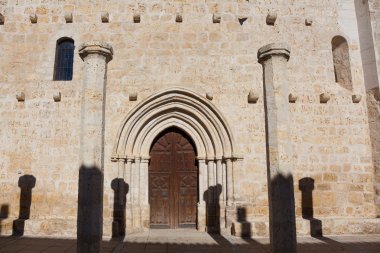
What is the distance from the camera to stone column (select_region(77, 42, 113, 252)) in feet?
14.3

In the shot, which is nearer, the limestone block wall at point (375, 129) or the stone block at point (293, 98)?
the limestone block wall at point (375, 129)

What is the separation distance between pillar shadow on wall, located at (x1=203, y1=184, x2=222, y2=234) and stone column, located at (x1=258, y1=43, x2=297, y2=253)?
2812mm

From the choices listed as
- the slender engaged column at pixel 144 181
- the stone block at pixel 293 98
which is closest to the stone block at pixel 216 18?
the stone block at pixel 293 98

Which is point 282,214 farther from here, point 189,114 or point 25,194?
point 25,194

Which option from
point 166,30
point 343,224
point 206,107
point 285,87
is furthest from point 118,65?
point 343,224

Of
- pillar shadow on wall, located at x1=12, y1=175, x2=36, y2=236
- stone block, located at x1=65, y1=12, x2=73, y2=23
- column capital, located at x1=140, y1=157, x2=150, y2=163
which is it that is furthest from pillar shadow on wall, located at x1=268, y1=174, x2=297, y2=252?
stone block, located at x1=65, y1=12, x2=73, y2=23

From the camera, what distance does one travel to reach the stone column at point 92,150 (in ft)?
14.3

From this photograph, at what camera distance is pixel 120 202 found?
7.27 meters

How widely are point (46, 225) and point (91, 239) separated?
10.7 feet

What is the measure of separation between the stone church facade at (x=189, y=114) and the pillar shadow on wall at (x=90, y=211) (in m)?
2.67

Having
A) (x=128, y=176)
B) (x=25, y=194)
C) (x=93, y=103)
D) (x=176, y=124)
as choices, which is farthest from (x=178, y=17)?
(x=25, y=194)

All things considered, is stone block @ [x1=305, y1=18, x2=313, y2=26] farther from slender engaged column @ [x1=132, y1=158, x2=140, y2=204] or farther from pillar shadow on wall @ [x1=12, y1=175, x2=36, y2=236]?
pillar shadow on wall @ [x1=12, y1=175, x2=36, y2=236]

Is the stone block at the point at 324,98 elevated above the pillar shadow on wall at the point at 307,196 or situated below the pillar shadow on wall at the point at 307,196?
above

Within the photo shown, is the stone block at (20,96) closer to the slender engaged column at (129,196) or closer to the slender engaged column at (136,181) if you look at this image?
the slender engaged column at (129,196)
